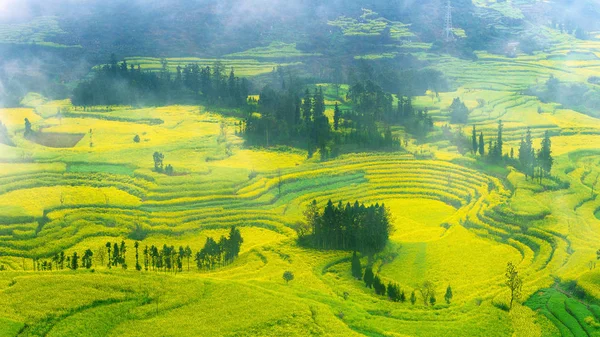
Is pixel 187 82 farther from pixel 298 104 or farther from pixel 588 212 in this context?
pixel 588 212

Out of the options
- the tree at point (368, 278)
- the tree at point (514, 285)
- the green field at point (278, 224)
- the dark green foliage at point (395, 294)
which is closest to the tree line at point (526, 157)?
the green field at point (278, 224)

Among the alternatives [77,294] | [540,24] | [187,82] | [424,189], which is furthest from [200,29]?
[77,294]

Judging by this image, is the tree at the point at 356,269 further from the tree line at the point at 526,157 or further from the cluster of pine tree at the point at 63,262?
the tree line at the point at 526,157

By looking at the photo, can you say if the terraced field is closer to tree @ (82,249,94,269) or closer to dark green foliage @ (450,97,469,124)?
tree @ (82,249,94,269)

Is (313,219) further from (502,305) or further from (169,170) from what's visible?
(169,170)

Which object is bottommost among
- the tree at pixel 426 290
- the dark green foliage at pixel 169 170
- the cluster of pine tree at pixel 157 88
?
the tree at pixel 426 290

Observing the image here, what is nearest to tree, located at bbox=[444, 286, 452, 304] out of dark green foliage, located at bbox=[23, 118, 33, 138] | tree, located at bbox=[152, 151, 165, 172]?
tree, located at bbox=[152, 151, 165, 172]
